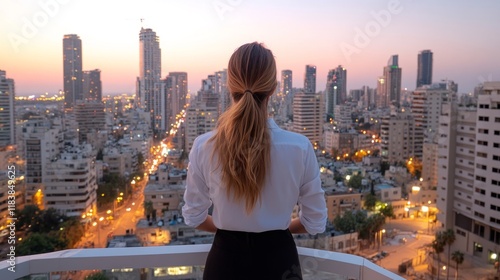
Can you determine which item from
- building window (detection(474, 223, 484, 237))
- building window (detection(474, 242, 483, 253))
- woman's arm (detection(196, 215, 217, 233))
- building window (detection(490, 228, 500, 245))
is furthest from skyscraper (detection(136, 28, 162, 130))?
woman's arm (detection(196, 215, 217, 233))

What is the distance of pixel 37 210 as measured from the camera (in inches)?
303

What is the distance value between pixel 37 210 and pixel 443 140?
739 centimetres

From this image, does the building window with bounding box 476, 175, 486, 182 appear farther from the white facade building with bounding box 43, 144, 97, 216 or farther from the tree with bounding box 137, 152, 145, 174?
the tree with bounding box 137, 152, 145, 174

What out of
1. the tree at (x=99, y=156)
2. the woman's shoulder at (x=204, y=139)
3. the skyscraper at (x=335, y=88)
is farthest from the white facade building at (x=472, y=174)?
the skyscraper at (x=335, y=88)

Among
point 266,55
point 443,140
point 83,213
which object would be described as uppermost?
point 266,55

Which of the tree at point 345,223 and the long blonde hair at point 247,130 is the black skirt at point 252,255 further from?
the tree at point 345,223

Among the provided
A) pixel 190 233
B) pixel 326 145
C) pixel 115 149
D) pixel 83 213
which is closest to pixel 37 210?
pixel 83 213

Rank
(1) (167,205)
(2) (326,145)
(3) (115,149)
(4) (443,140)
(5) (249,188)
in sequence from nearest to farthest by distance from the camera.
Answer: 1. (5) (249,188)
2. (4) (443,140)
3. (1) (167,205)
4. (3) (115,149)
5. (2) (326,145)

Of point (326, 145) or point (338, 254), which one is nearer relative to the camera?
point (338, 254)

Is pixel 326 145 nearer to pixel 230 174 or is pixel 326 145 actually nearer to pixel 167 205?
pixel 167 205

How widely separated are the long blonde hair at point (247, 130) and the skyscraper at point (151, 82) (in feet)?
76.5

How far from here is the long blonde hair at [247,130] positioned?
600 millimetres

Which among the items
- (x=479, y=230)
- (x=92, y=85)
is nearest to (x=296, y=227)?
(x=479, y=230)

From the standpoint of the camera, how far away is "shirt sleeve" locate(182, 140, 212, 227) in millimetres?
647
